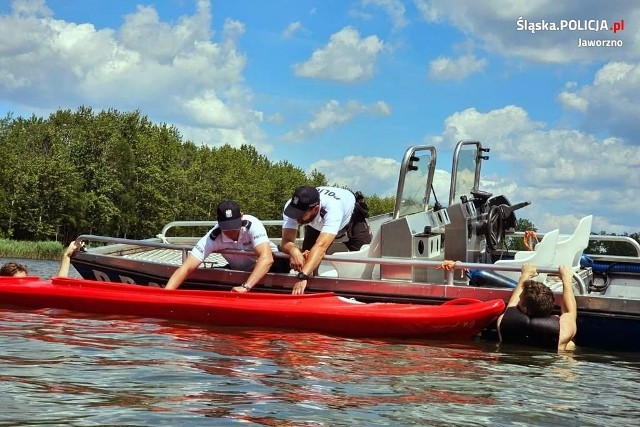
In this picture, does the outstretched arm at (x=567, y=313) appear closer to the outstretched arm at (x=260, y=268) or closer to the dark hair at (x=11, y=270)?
the outstretched arm at (x=260, y=268)

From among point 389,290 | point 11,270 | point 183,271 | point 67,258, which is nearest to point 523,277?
point 389,290

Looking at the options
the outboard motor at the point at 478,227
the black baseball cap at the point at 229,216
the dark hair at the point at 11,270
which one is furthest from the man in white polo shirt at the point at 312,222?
the dark hair at the point at 11,270

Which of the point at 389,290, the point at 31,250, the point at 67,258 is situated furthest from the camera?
the point at 31,250

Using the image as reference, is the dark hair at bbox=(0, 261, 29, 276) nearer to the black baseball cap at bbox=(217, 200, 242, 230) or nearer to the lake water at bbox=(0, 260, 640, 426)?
the lake water at bbox=(0, 260, 640, 426)

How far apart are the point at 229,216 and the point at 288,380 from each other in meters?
3.93

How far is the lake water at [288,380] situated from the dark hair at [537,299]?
40cm

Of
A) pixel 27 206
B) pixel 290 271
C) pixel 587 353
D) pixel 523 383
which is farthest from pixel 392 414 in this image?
pixel 27 206

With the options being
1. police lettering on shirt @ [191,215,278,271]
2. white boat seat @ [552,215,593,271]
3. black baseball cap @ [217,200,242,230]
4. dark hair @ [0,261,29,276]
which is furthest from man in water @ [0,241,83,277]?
white boat seat @ [552,215,593,271]

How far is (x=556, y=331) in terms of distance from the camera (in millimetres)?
8539

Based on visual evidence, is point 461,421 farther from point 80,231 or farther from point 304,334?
point 80,231

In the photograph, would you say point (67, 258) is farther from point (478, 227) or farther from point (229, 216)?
point (478, 227)

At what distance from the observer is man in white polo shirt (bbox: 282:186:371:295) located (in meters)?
9.59

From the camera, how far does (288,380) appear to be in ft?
20.4

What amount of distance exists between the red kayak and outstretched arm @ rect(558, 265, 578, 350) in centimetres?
63
